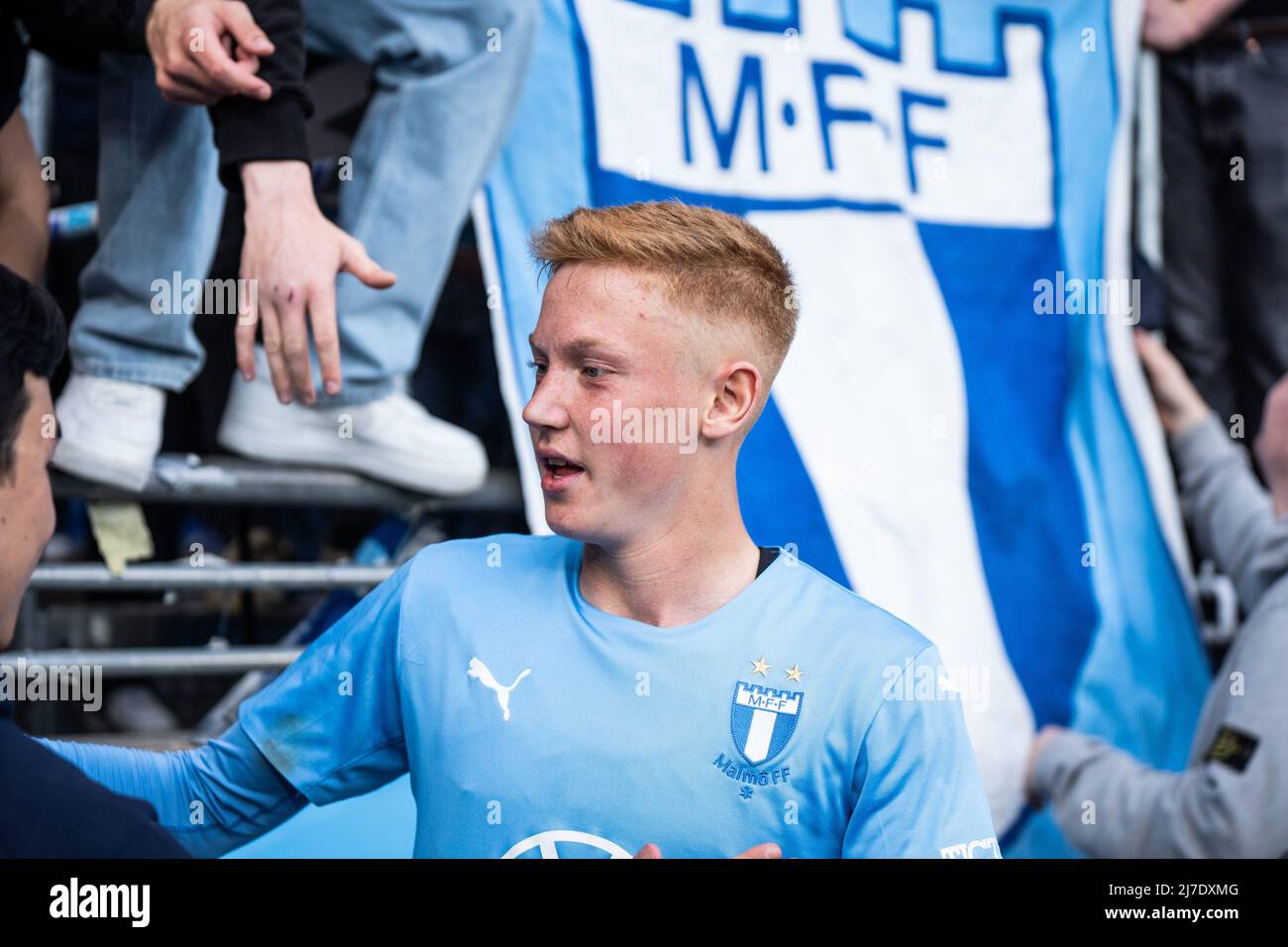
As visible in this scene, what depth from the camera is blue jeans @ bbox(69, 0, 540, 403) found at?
83.8 inches

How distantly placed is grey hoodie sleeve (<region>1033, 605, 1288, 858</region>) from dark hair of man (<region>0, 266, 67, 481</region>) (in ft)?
7.07

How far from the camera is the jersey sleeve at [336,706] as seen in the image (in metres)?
1.58

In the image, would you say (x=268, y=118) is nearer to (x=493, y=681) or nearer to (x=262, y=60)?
(x=262, y=60)

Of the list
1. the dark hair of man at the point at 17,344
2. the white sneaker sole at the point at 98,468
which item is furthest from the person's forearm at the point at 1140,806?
the dark hair of man at the point at 17,344

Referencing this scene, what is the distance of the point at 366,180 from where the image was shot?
2275mm

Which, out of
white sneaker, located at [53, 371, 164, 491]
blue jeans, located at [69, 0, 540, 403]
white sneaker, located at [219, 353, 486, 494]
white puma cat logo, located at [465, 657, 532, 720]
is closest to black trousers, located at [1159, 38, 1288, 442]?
blue jeans, located at [69, 0, 540, 403]

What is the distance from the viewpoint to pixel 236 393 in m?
2.26

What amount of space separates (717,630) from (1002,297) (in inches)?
63.2

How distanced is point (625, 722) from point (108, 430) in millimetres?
1043

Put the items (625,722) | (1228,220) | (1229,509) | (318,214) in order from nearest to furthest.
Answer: (625,722) < (318,214) < (1229,509) < (1228,220)

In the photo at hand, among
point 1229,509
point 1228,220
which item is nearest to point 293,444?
point 1229,509

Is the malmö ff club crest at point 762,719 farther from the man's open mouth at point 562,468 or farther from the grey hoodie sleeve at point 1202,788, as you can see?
the grey hoodie sleeve at point 1202,788
